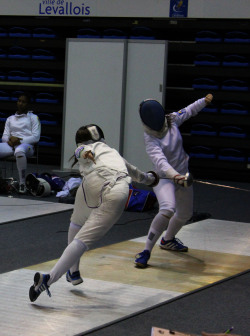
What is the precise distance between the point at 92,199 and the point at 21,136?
Answer: 430cm

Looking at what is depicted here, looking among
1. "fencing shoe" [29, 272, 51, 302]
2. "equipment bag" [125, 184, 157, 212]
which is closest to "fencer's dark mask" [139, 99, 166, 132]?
"fencing shoe" [29, 272, 51, 302]

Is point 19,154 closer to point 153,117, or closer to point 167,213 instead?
point 153,117

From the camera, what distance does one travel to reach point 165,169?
468cm

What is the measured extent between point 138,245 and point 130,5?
5257 mm

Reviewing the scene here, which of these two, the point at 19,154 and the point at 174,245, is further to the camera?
the point at 19,154

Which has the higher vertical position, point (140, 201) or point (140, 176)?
point (140, 176)

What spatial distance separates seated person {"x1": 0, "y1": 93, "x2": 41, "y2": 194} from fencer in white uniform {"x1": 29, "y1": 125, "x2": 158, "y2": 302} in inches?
147

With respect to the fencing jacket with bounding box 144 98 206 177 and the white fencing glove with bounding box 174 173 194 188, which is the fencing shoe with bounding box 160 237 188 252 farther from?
A: the white fencing glove with bounding box 174 173 194 188

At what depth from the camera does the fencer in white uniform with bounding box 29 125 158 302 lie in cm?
379

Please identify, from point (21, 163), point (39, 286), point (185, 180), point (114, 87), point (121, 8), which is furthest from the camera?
point (121, 8)

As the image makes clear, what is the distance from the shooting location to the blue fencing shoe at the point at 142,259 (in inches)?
187

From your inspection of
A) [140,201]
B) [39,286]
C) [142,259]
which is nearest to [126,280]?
[142,259]

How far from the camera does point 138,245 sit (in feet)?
17.9

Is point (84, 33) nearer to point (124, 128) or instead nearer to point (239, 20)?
point (124, 128)
